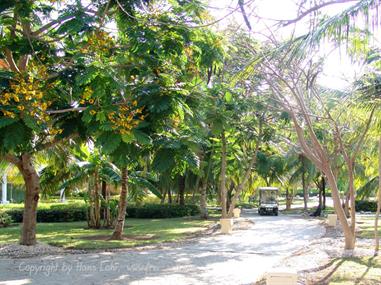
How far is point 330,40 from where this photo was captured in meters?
6.27

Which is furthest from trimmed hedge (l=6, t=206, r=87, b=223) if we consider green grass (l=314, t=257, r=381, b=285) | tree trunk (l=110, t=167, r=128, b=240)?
green grass (l=314, t=257, r=381, b=285)

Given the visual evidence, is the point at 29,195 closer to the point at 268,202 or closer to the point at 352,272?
the point at 352,272

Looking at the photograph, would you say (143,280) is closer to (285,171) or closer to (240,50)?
(240,50)

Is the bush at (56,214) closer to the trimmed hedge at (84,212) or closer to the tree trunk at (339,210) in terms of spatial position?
the trimmed hedge at (84,212)

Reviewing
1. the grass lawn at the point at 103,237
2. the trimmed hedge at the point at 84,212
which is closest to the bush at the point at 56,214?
the trimmed hedge at the point at 84,212

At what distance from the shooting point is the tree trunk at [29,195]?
13836 mm

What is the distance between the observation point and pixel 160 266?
11.7 meters

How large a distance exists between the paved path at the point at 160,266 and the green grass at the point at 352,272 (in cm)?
149

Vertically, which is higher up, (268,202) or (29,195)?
(29,195)

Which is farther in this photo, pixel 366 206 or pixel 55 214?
pixel 366 206

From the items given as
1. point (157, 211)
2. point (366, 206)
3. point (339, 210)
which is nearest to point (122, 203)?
point (339, 210)

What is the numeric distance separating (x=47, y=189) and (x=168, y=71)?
15.5 metres

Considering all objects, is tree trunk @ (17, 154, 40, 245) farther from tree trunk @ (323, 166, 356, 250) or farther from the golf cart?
the golf cart

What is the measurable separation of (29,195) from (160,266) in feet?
15.6
